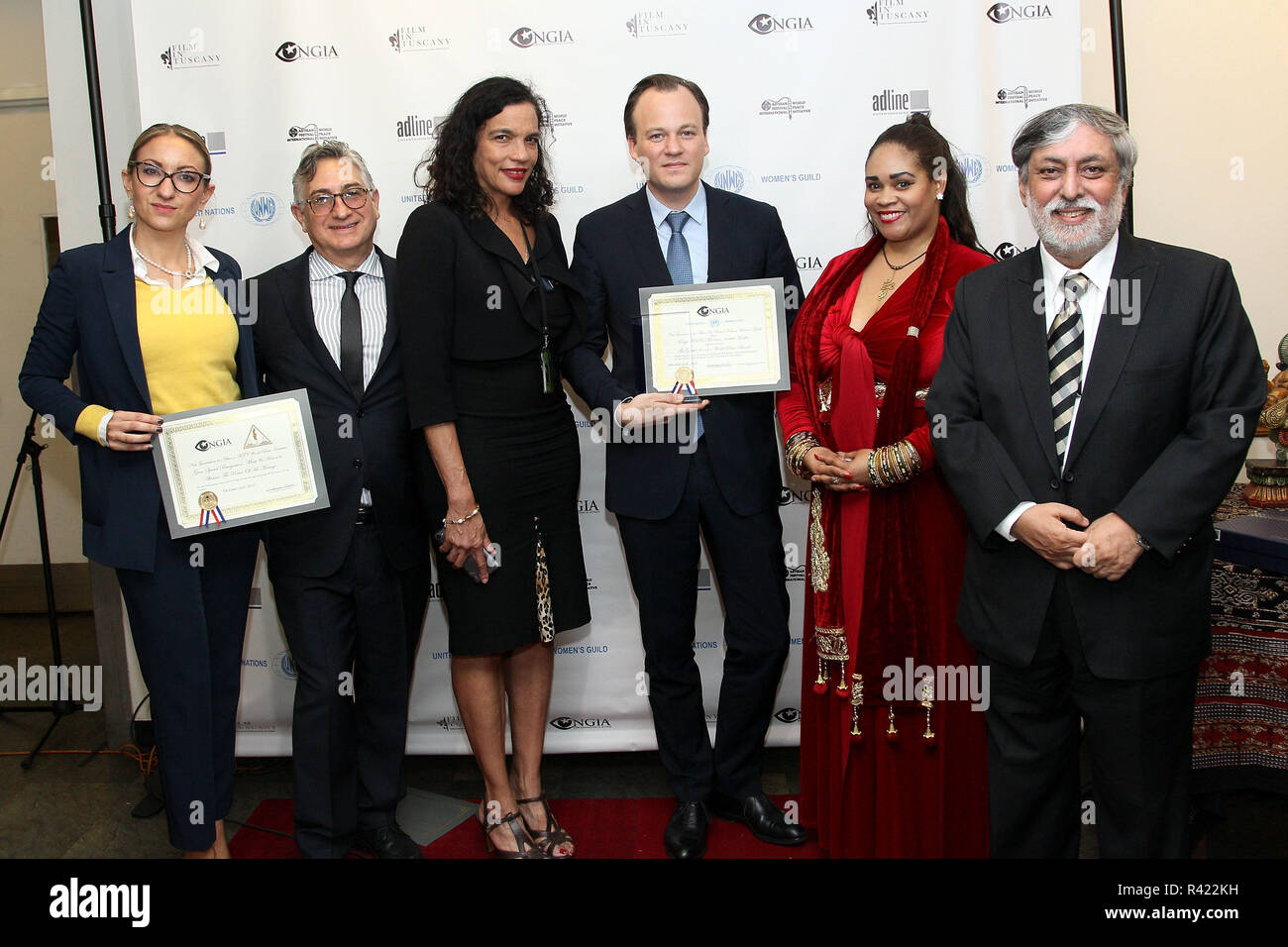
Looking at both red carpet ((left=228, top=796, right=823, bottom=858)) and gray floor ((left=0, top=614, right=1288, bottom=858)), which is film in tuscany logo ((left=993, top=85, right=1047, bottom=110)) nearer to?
gray floor ((left=0, top=614, right=1288, bottom=858))

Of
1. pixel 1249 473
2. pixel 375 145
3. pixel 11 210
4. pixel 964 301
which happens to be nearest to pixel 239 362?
pixel 375 145

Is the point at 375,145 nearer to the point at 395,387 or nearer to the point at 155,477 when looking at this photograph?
the point at 395,387

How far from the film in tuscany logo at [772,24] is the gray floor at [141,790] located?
280 cm

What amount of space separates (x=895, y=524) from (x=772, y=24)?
6.63 feet

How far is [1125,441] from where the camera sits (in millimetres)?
2104

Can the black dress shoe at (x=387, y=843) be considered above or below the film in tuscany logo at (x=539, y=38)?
below

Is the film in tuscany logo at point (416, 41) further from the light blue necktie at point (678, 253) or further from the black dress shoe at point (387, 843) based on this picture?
the black dress shoe at point (387, 843)

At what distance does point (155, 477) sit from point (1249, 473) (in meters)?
3.28

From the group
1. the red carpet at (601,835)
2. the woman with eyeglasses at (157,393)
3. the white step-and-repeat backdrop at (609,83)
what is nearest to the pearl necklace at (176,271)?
the woman with eyeglasses at (157,393)

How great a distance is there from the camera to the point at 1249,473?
2.93 m

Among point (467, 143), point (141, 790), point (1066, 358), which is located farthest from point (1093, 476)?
point (141, 790)

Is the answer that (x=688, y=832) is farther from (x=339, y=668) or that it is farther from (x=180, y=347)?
(x=180, y=347)

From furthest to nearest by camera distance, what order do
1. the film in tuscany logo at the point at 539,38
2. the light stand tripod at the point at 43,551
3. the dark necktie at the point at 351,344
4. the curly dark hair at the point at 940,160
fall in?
the light stand tripod at the point at 43,551, the film in tuscany logo at the point at 539,38, the dark necktie at the point at 351,344, the curly dark hair at the point at 940,160

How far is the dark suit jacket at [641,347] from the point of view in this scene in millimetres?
2891
